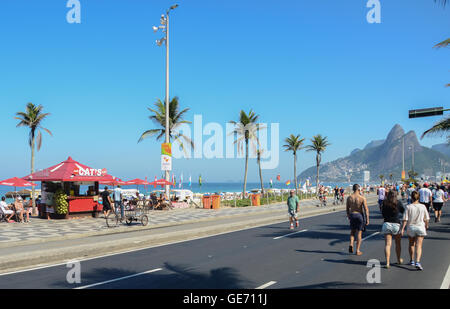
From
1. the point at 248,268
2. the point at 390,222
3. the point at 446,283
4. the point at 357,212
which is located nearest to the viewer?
the point at 446,283

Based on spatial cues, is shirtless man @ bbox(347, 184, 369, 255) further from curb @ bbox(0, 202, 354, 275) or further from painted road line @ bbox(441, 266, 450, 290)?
curb @ bbox(0, 202, 354, 275)

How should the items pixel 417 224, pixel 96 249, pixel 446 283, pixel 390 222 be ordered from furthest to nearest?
1. pixel 96 249
2. pixel 390 222
3. pixel 417 224
4. pixel 446 283

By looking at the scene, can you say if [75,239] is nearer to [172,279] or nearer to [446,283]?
[172,279]

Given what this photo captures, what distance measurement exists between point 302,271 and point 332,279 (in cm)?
97

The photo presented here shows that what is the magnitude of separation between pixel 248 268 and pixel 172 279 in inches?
75.9

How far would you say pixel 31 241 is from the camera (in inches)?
542

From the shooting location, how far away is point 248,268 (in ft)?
30.4

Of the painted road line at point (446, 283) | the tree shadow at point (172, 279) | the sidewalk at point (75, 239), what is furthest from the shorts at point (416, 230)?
the sidewalk at point (75, 239)

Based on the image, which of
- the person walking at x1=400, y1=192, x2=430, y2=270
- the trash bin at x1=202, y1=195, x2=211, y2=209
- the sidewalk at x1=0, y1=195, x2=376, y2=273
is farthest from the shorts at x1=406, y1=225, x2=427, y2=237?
the trash bin at x1=202, y1=195, x2=211, y2=209

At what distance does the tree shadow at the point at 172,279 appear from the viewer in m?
7.71

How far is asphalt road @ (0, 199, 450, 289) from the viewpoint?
780 cm

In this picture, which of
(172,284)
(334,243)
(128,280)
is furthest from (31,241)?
(334,243)

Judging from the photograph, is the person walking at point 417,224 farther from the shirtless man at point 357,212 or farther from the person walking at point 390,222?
the shirtless man at point 357,212

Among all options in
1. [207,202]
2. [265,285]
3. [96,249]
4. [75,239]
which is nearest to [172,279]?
[265,285]
